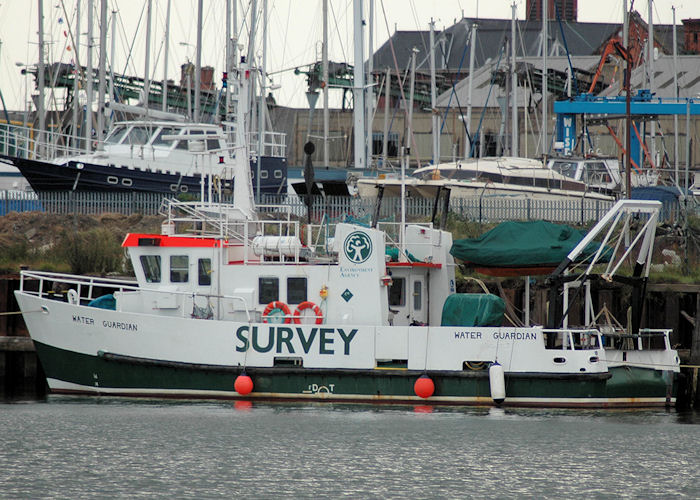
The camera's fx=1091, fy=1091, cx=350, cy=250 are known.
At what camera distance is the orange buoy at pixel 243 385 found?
2175 centimetres

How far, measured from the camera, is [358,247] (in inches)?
862

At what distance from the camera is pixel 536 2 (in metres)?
66.9

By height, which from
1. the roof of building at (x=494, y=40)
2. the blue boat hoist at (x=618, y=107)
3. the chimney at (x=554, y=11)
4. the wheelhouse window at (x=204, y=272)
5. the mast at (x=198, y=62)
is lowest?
the wheelhouse window at (x=204, y=272)

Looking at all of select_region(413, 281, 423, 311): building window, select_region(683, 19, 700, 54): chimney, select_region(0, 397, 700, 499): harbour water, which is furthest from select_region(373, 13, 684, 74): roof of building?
select_region(0, 397, 700, 499): harbour water

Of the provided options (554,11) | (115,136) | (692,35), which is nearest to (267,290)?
(115,136)

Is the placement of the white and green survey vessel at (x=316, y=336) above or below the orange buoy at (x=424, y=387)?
above

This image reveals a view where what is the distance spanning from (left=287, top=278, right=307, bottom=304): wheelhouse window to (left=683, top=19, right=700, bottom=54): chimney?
4793cm

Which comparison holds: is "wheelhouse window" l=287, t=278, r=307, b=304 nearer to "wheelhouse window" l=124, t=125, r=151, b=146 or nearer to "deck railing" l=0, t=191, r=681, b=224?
"deck railing" l=0, t=191, r=681, b=224

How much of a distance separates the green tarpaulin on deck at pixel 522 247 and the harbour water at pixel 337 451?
3.11m

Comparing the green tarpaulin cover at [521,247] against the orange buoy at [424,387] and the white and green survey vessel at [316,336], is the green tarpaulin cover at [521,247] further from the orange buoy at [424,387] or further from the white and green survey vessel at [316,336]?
the orange buoy at [424,387]

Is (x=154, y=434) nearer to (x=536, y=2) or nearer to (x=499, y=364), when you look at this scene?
(x=499, y=364)

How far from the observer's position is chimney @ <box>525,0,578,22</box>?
67250 millimetres

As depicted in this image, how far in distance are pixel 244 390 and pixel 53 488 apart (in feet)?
20.3

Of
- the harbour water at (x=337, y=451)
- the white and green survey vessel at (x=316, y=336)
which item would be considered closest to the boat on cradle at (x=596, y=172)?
the white and green survey vessel at (x=316, y=336)
